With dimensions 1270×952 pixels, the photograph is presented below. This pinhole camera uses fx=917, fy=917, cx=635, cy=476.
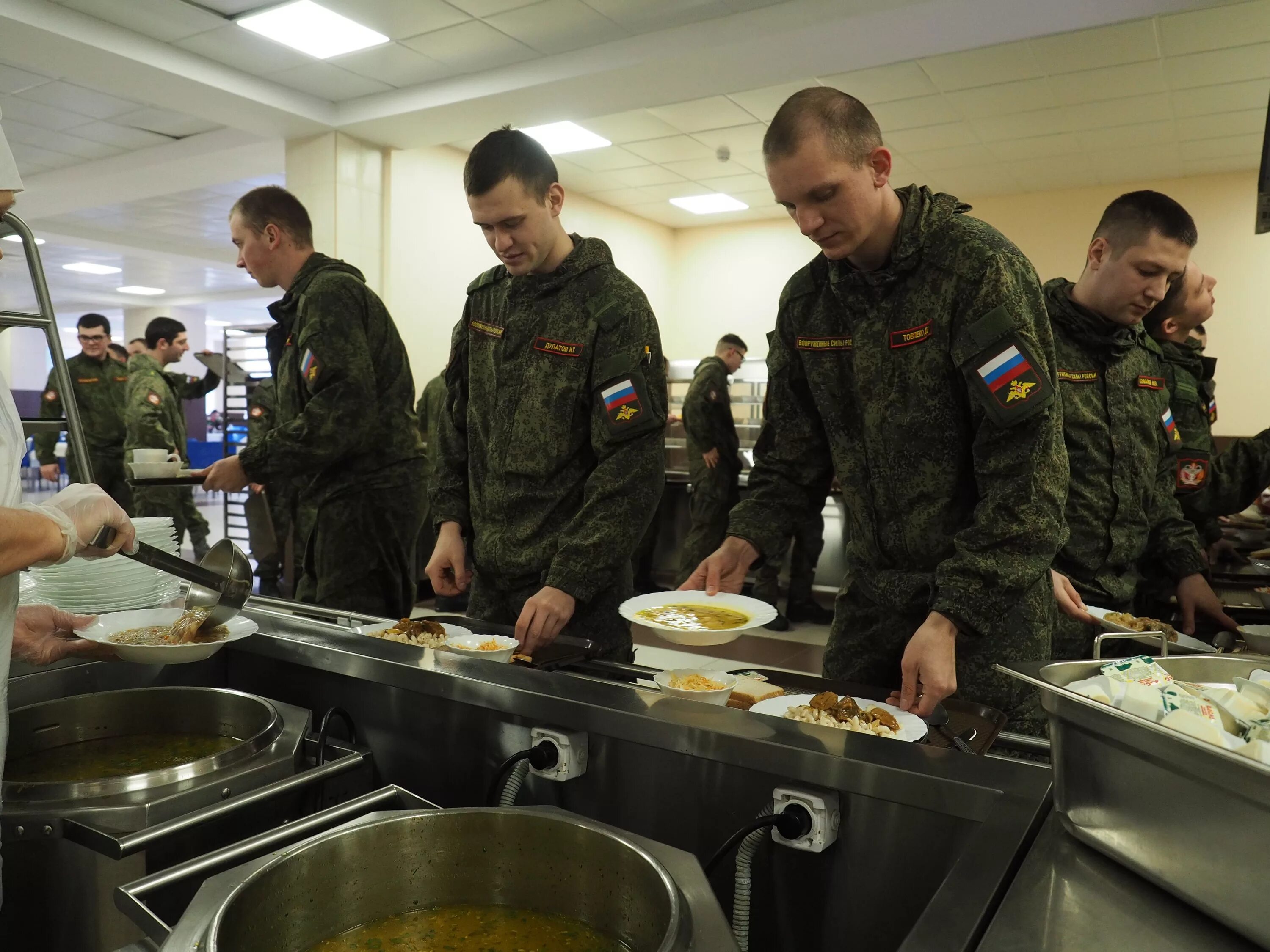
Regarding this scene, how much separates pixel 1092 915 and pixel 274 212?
2.85 m

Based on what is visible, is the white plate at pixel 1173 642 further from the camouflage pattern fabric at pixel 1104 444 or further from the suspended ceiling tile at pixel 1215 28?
the suspended ceiling tile at pixel 1215 28

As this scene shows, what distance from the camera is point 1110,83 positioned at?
523 cm

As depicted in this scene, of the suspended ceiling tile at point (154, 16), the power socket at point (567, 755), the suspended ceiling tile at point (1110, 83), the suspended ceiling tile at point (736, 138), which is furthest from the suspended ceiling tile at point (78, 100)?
the power socket at point (567, 755)

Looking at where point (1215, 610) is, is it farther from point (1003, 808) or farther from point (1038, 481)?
point (1003, 808)

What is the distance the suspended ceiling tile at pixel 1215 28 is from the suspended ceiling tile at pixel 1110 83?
0.68 feet

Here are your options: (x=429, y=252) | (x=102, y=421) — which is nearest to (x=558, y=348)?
(x=429, y=252)

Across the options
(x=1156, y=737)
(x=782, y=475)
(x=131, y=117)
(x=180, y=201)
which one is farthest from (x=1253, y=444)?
(x=180, y=201)

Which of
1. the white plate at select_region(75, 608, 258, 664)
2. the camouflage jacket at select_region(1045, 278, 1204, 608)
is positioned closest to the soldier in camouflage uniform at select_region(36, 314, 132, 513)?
the white plate at select_region(75, 608, 258, 664)

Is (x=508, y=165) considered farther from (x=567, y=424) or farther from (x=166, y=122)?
(x=166, y=122)

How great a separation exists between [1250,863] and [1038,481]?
32.3 inches

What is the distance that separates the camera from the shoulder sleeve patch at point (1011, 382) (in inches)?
Answer: 54.2

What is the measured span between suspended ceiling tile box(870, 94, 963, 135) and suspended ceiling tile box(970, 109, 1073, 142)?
260 mm

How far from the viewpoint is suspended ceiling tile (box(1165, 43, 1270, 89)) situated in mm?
4836

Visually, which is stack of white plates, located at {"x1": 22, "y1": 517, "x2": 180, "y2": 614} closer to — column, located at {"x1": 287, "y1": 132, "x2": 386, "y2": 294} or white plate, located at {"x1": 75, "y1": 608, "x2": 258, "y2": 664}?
white plate, located at {"x1": 75, "y1": 608, "x2": 258, "y2": 664}
